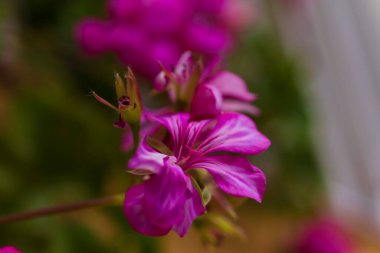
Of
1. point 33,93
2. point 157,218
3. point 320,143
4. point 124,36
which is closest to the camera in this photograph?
point 157,218

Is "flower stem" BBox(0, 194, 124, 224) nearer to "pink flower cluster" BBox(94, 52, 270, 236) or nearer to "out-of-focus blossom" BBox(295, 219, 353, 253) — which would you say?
"pink flower cluster" BBox(94, 52, 270, 236)

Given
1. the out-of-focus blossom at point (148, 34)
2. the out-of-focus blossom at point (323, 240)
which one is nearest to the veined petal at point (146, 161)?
the out-of-focus blossom at point (148, 34)

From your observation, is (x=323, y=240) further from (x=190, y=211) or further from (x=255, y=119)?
(x=190, y=211)

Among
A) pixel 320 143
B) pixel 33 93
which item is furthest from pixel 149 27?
pixel 320 143

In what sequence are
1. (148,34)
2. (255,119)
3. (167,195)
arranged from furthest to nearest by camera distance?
(255,119)
(148,34)
(167,195)

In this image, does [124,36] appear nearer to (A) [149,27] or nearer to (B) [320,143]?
(A) [149,27]

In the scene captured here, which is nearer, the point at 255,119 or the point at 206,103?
the point at 206,103

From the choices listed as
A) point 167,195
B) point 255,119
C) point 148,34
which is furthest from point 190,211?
point 255,119
